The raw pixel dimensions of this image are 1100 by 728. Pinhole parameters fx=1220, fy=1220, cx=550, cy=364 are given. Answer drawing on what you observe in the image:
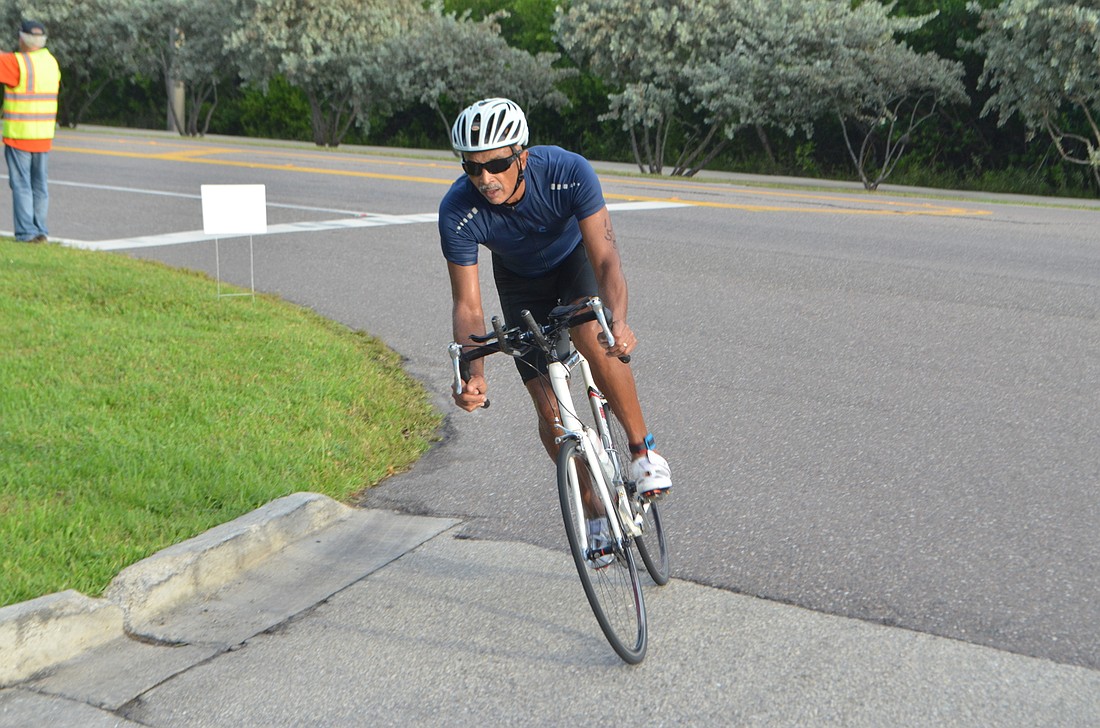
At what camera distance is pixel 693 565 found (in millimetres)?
4867

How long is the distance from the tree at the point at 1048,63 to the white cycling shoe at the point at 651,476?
20.3m

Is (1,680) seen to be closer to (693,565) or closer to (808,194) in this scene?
(693,565)

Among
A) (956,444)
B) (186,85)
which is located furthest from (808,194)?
(186,85)

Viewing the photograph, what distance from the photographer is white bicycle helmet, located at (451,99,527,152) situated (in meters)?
4.09

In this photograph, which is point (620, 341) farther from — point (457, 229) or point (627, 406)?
point (457, 229)

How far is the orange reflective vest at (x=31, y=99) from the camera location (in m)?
11.9

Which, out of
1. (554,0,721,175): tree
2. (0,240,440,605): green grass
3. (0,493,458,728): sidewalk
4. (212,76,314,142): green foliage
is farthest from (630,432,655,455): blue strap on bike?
(212,76,314,142): green foliage

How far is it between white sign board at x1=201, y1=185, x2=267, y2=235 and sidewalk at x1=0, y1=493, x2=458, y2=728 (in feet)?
14.8

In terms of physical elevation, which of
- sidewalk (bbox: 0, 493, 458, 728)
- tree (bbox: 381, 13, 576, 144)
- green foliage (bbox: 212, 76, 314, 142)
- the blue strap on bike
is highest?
tree (bbox: 381, 13, 576, 144)

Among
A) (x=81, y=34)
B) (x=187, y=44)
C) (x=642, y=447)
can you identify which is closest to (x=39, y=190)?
(x=642, y=447)

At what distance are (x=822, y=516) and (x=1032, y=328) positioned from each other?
4.70 m

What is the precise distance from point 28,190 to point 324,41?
2325 centimetres

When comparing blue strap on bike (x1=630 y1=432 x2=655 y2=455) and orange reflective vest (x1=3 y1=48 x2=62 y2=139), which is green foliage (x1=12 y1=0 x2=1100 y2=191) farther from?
blue strap on bike (x1=630 y1=432 x2=655 y2=455)

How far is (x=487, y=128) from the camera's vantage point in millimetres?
4094
